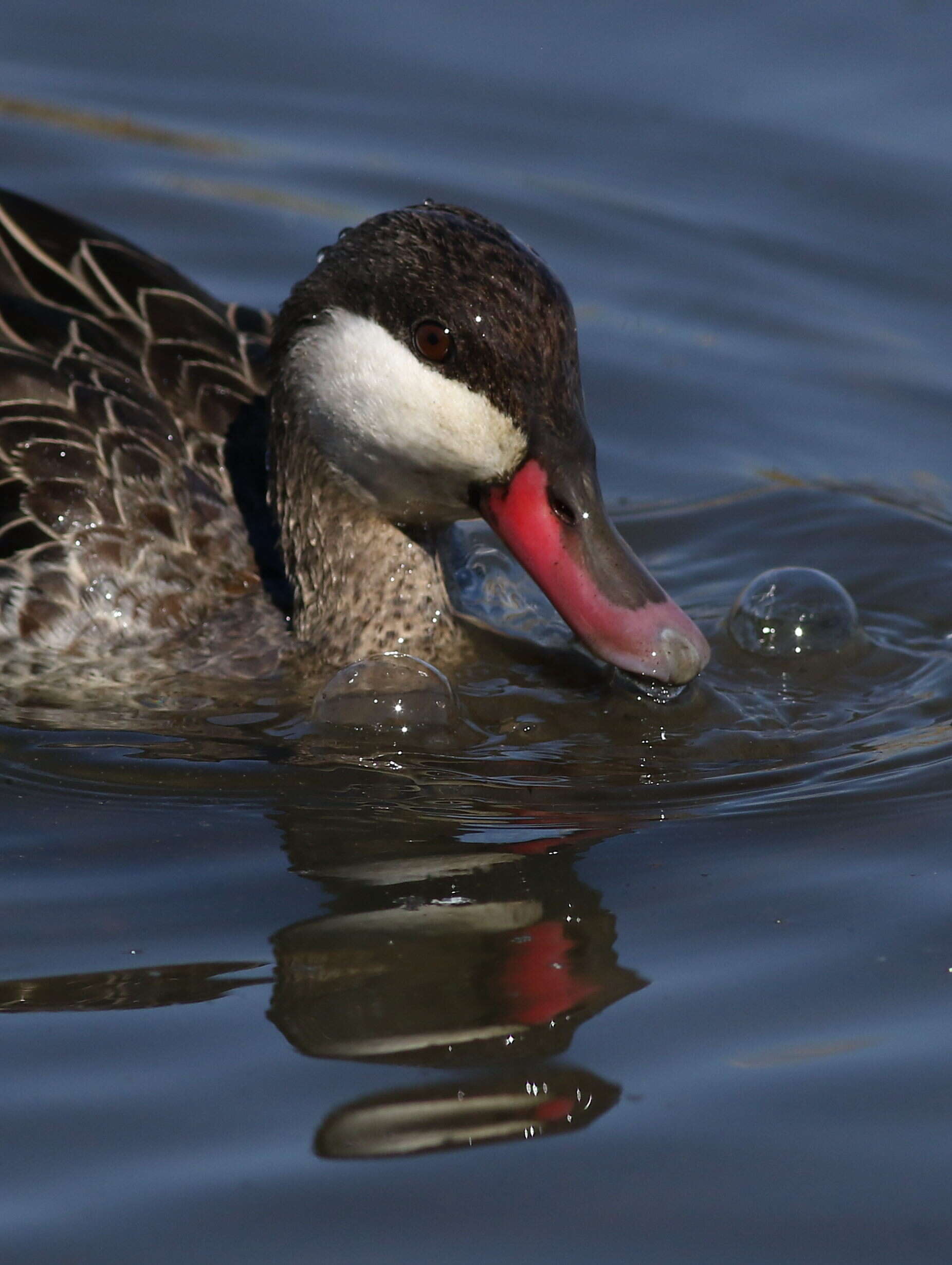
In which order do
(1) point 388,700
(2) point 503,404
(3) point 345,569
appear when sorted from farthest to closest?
1. (3) point 345,569
2. (1) point 388,700
3. (2) point 503,404

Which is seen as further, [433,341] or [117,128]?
[117,128]

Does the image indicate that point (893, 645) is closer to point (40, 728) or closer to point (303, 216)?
point (40, 728)

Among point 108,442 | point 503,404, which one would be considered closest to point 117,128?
point 108,442

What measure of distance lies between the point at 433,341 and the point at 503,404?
28 centimetres

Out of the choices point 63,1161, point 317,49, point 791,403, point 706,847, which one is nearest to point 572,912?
point 706,847

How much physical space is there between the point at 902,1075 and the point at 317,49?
7.70 m

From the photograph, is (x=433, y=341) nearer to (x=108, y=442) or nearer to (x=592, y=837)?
(x=108, y=442)

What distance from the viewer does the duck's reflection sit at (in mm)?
4004

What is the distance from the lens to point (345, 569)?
6234 millimetres

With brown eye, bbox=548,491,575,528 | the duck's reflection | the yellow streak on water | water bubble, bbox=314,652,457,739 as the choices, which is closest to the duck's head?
brown eye, bbox=548,491,575,528

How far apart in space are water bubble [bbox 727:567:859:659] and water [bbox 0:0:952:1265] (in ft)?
0.25

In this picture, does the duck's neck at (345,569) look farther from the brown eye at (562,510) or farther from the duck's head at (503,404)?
the brown eye at (562,510)

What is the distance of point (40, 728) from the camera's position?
5832 millimetres

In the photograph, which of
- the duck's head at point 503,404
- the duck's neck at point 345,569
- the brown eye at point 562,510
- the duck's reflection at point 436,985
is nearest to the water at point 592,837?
the duck's reflection at point 436,985
